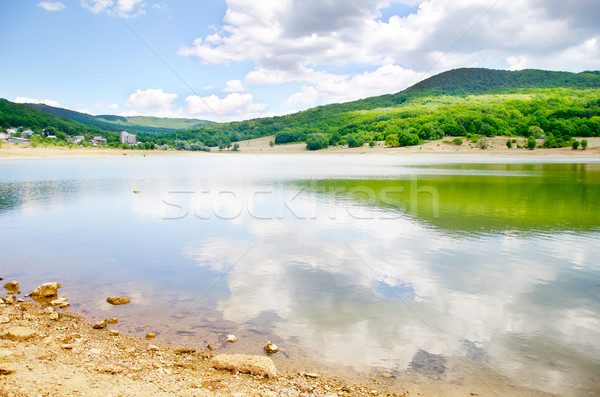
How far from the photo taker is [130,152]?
11256 centimetres

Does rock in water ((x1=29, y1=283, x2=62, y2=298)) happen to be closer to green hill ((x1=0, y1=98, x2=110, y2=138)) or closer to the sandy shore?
the sandy shore

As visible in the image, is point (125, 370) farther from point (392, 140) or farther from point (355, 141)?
point (355, 141)

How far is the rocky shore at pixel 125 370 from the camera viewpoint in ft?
14.9

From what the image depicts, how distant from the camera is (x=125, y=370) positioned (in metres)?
5.09

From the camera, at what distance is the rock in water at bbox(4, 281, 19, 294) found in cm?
854

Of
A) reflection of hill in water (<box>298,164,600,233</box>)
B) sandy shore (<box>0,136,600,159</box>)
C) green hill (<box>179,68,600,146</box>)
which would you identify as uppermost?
green hill (<box>179,68,600,146</box>)

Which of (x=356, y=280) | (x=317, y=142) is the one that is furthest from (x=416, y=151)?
(x=356, y=280)

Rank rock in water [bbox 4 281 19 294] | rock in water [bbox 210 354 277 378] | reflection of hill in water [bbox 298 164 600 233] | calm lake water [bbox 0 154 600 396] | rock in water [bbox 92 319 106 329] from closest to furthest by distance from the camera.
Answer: rock in water [bbox 210 354 277 378], calm lake water [bbox 0 154 600 396], rock in water [bbox 92 319 106 329], rock in water [bbox 4 281 19 294], reflection of hill in water [bbox 298 164 600 233]

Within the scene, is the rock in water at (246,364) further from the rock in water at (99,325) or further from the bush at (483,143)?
the bush at (483,143)

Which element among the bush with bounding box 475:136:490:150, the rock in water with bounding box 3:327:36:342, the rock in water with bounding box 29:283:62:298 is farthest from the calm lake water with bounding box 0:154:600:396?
the bush with bounding box 475:136:490:150

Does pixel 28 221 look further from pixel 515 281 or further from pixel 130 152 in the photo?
pixel 130 152

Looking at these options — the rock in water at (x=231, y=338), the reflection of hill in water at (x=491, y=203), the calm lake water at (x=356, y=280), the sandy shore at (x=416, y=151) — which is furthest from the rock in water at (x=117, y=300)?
the sandy shore at (x=416, y=151)

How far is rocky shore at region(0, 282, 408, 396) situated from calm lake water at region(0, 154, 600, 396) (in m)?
0.47

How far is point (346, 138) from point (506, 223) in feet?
368
